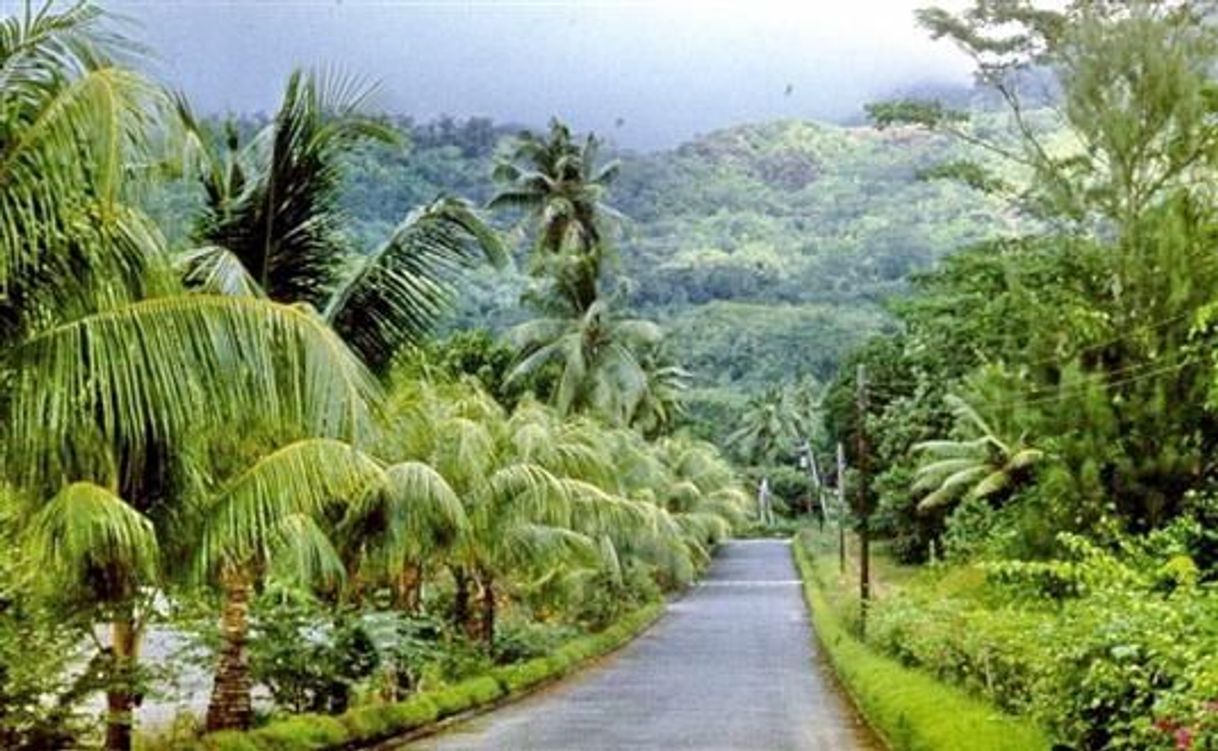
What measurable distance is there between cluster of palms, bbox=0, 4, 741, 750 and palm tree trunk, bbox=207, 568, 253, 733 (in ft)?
0.07

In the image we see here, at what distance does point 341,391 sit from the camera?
29.9 ft

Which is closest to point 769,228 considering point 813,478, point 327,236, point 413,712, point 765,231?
point 765,231

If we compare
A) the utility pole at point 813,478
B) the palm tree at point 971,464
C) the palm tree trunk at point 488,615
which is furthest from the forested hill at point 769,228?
the palm tree trunk at point 488,615

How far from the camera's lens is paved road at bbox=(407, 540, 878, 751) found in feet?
59.2

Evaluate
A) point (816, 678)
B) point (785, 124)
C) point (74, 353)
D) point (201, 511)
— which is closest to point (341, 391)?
point (74, 353)

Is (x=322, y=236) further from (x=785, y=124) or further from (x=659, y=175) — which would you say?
(x=785, y=124)

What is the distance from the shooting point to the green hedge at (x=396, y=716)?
13617 mm

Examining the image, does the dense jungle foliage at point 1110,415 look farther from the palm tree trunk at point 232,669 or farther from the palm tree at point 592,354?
the palm tree at point 592,354

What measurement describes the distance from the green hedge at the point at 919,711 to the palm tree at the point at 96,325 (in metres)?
6.03

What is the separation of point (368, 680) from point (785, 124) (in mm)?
156358

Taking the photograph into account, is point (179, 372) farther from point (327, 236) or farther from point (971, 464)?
point (971, 464)

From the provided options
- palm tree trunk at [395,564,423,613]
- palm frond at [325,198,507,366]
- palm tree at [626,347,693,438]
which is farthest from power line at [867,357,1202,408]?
palm tree at [626,347,693,438]

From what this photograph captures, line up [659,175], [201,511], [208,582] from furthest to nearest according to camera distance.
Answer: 1. [659,175]
2. [208,582]
3. [201,511]

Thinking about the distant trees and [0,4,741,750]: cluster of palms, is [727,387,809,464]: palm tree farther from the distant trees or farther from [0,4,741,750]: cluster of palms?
[0,4,741,750]: cluster of palms
